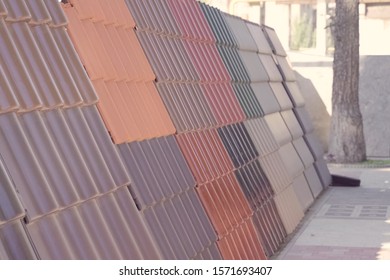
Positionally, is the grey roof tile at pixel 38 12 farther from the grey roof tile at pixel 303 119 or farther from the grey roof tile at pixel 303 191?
the grey roof tile at pixel 303 119

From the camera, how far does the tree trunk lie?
21391 mm

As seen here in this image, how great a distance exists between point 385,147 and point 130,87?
15879mm

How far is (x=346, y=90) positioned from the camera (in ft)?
70.5

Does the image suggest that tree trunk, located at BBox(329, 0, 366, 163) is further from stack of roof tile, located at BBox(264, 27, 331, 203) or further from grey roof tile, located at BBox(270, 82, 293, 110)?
grey roof tile, located at BBox(270, 82, 293, 110)

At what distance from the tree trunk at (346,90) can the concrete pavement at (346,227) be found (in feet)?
11.1

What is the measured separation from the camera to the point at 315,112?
2344 centimetres

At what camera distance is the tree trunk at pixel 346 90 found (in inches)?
842

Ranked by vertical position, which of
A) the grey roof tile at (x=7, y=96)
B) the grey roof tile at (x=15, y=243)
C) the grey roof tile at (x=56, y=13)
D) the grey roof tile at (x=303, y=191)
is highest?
the grey roof tile at (x=56, y=13)

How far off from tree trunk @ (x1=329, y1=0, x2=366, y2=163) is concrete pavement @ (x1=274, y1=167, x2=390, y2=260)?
3.39 meters

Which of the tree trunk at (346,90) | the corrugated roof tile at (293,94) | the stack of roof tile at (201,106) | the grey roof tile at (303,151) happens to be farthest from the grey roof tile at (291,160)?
the tree trunk at (346,90)

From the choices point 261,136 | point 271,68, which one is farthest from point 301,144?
point 261,136

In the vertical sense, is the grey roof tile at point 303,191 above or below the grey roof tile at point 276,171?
below

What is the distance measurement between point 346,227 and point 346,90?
8739mm

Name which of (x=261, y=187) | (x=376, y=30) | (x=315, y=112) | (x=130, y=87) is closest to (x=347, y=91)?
(x=315, y=112)
